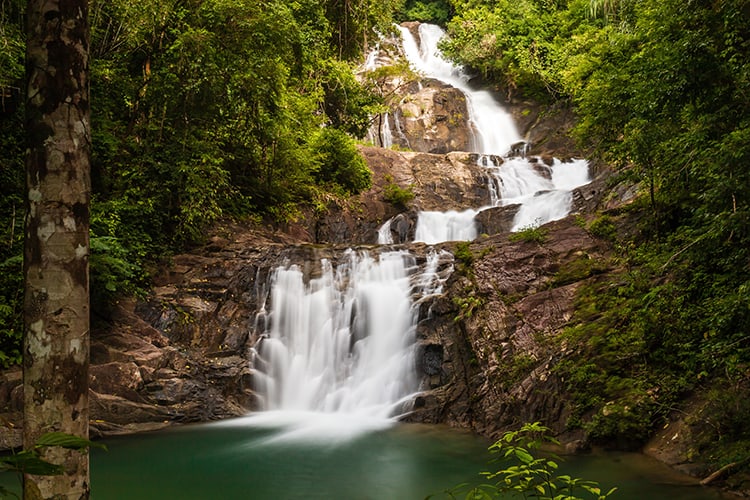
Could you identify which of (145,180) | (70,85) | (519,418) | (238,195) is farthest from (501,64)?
(70,85)

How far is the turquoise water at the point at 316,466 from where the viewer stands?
6043mm

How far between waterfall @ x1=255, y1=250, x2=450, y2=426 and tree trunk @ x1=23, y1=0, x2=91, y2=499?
7094mm

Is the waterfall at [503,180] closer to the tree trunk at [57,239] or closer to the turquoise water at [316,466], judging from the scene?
the turquoise water at [316,466]

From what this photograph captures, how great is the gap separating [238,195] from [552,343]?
878 centimetres

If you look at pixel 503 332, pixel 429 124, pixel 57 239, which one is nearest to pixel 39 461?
pixel 57 239

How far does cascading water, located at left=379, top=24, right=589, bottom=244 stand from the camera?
50.0 ft

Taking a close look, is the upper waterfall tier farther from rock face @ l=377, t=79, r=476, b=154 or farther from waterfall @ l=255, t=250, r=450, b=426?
waterfall @ l=255, t=250, r=450, b=426

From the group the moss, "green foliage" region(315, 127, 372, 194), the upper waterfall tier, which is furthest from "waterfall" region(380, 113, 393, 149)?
the moss

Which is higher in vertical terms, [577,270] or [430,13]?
[430,13]

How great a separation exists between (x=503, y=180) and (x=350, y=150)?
5.58 meters

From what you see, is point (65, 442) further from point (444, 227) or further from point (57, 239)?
point (444, 227)

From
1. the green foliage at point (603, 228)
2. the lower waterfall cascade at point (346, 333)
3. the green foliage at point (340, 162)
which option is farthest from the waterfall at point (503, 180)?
the lower waterfall cascade at point (346, 333)

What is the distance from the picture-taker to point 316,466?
7047 mm

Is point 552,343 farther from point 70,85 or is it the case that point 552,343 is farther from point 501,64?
point 501,64
